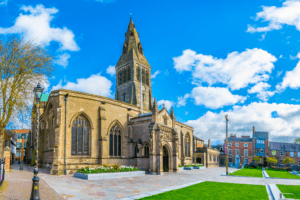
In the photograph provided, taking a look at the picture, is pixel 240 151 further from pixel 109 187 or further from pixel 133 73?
pixel 109 187

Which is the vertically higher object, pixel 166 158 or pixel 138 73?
pixel 138 73

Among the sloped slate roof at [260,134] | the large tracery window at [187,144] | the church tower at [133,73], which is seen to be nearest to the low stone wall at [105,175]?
the church tower at [133,73]

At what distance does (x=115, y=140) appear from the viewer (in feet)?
102

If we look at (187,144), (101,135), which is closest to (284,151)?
(187,144)

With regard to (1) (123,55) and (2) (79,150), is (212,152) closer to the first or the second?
(1) (123,55)

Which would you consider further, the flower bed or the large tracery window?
the large tracery window

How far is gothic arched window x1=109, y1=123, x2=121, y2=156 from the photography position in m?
30.3

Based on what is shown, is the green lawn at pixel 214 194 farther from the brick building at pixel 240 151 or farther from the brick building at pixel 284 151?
the brick building at pixel 284 151

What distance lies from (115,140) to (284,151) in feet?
241

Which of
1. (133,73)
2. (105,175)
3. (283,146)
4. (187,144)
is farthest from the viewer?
(283,146)

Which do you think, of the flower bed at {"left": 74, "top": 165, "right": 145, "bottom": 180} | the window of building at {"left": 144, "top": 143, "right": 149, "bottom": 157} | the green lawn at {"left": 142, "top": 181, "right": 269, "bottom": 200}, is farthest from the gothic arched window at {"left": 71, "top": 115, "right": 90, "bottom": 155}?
the green lawn at {"left": 142, "top": 181, "right": 269, "bottom": 200}

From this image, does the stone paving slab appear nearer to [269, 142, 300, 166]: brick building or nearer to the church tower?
the church tower

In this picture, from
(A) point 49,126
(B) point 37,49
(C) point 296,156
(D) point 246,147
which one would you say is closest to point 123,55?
(A) point 49,126

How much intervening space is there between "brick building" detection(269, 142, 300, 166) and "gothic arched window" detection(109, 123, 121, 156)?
2719 inches
